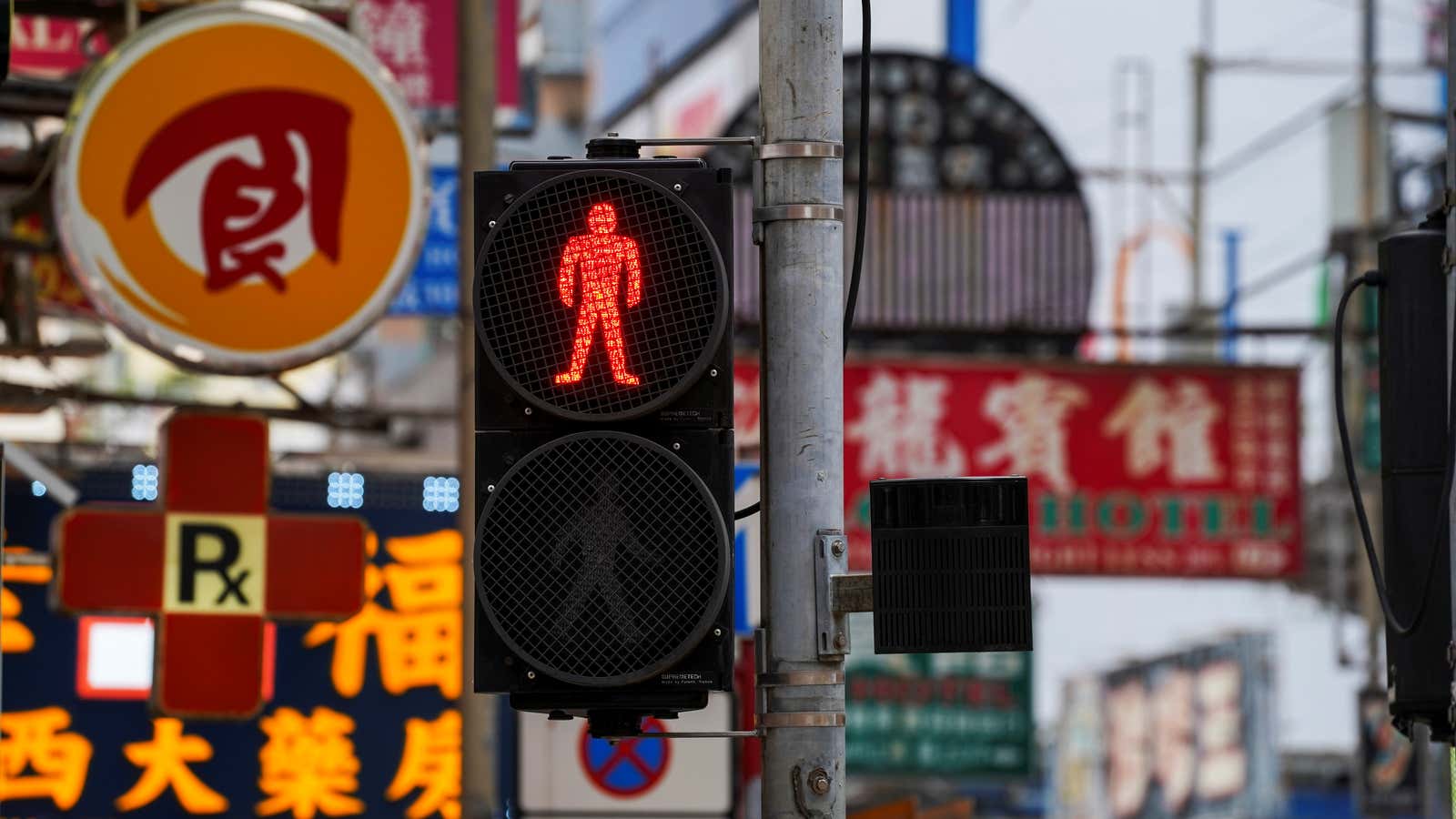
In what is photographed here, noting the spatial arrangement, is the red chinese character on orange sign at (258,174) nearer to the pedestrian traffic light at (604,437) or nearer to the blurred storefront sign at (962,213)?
the pedestrian traffic light at (604,437)

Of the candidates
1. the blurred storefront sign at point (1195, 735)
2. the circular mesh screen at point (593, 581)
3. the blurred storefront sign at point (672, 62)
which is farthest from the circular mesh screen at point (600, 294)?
the blurred storefront sign at point (1195, 735)

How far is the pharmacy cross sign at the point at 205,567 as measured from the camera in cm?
906

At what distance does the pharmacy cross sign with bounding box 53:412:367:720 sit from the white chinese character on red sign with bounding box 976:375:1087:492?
11337 millimetres

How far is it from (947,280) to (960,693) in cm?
429

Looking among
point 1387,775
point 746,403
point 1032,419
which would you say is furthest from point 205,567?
point 1387,775

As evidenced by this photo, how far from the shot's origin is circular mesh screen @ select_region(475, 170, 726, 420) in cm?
497

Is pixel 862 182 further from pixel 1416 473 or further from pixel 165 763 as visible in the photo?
pixel 165 763

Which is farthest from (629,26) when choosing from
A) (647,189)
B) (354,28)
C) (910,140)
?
(647,189)

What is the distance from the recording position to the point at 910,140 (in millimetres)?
20609

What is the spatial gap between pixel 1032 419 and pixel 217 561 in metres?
11.7

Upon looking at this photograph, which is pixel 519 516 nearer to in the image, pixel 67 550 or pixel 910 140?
pixel 67 550

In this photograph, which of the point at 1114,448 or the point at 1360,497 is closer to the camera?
the point at 1360,497

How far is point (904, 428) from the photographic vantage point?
65.2ft

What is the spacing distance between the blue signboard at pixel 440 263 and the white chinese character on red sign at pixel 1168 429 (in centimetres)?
592
